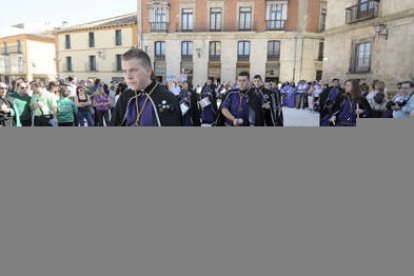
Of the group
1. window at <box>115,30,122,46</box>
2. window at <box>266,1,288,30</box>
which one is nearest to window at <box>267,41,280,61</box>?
window at <box>266,1,288,30</box>

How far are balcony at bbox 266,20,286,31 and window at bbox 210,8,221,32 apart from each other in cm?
449

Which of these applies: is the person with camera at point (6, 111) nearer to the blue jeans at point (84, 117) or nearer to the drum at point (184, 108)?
the blue jeans at point (84, 117)

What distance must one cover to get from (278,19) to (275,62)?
3.91 metres

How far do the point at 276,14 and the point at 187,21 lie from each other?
27.2 ft

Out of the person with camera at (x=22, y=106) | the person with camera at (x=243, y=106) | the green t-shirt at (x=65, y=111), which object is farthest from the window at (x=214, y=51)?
the person with camera at (x=243, y=106)

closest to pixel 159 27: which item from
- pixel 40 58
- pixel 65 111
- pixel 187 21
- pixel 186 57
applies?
pixel 187 21

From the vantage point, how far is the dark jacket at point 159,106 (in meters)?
2.23

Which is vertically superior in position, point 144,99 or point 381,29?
point 381,29

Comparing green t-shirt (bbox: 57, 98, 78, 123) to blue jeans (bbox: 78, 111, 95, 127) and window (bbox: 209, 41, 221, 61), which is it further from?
window (bbox: 209, 41, 221, 61)

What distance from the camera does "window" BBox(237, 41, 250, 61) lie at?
29.3 metres

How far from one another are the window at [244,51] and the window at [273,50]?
6.19ft

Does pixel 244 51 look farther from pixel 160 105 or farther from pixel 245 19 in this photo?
pixel 160 105

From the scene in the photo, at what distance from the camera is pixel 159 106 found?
2.23 m

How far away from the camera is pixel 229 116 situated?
4160 millimetres
